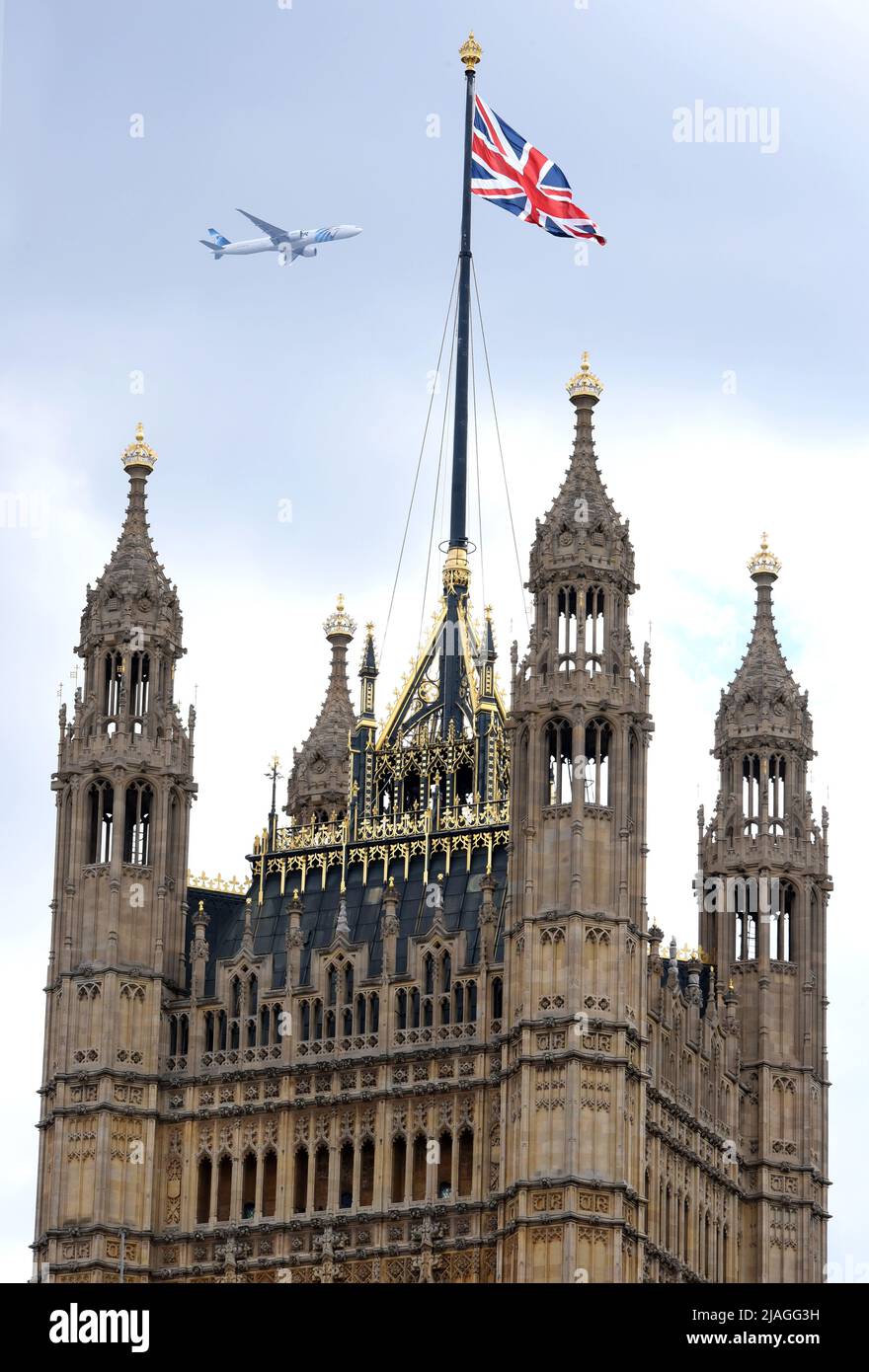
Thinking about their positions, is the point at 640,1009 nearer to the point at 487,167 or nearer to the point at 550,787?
the point at 550,787

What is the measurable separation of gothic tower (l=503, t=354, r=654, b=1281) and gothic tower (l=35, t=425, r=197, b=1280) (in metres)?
11.5

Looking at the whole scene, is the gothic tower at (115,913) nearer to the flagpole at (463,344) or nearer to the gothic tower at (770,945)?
the flagpole at (463,344)

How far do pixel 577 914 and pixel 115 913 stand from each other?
48.4 ft

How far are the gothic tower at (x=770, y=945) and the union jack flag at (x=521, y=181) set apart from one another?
1512cm

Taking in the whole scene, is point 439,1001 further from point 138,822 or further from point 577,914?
point 138,822

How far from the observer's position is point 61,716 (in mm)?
117688

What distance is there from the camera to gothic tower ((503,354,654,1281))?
349 ft

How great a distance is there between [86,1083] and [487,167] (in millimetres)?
31560

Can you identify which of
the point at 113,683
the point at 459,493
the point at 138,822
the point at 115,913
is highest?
the point at 459,493

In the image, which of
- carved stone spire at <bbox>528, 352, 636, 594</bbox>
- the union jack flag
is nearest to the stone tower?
carved stone spire at <bbox>528, 352, 636, 594</bbox>

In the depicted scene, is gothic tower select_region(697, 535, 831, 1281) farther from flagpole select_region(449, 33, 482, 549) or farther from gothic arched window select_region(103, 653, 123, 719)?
gothic arched window select_region(103, 653, 123, 719)

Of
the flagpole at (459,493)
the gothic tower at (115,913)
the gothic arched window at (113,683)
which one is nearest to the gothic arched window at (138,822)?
the gothic tower at (115,913)

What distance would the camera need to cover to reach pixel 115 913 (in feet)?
378

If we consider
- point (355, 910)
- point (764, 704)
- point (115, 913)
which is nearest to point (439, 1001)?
point (355, 910)
